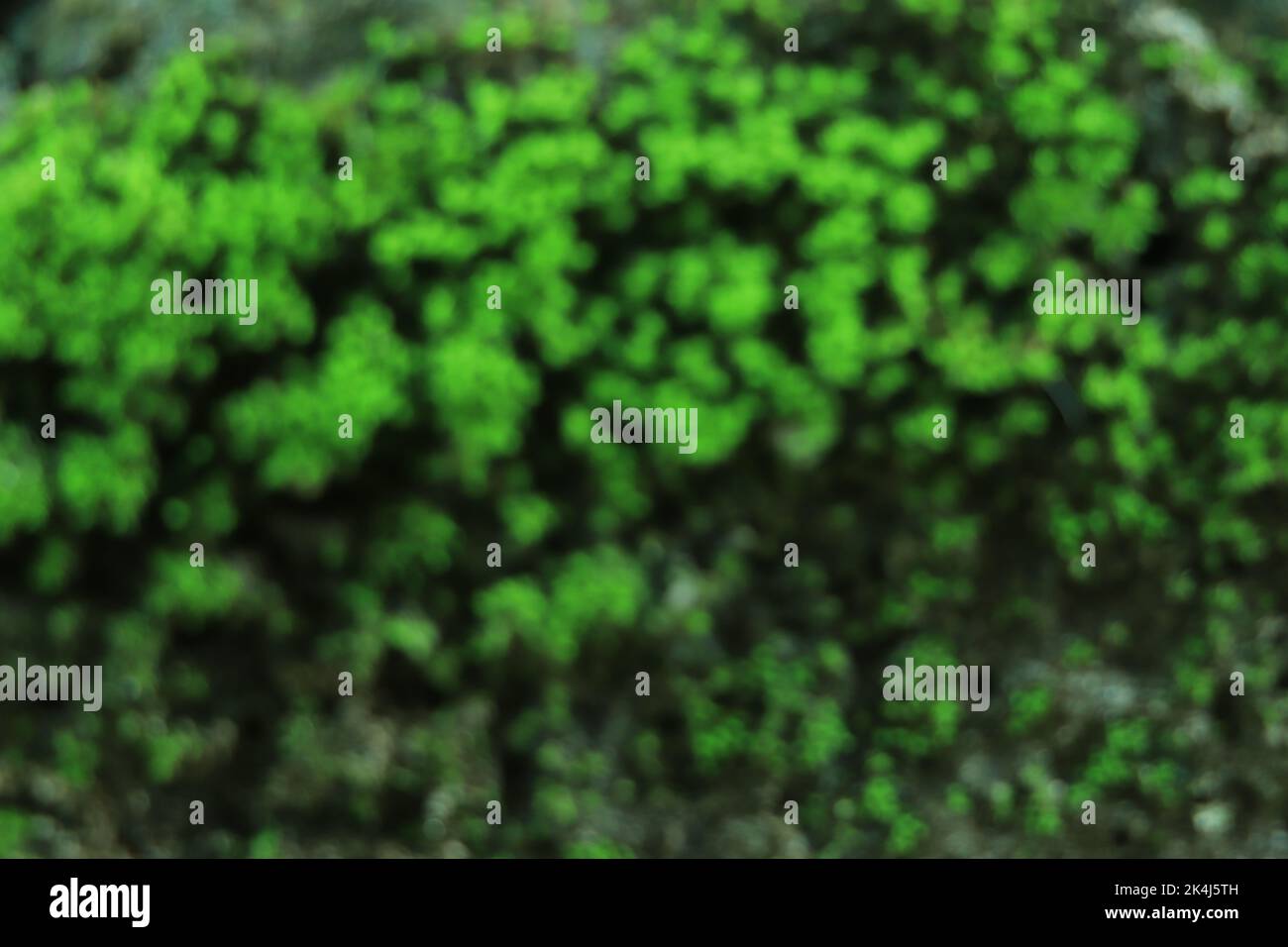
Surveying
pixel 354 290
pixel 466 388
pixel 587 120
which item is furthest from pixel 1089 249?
pixel 354 290

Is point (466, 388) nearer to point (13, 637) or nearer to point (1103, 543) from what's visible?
point (13, 637)

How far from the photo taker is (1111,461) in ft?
14.0

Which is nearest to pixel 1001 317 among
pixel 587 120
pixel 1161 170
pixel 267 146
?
pixel 1161 170

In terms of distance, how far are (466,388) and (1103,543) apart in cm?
196

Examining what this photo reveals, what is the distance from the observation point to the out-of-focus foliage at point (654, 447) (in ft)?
12.5

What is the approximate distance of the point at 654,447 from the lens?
4.06 m

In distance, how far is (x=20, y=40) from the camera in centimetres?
411

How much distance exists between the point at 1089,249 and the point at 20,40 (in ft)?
10.4

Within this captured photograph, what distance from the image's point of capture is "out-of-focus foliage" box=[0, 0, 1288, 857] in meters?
3.81

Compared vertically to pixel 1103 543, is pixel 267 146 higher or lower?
higher
